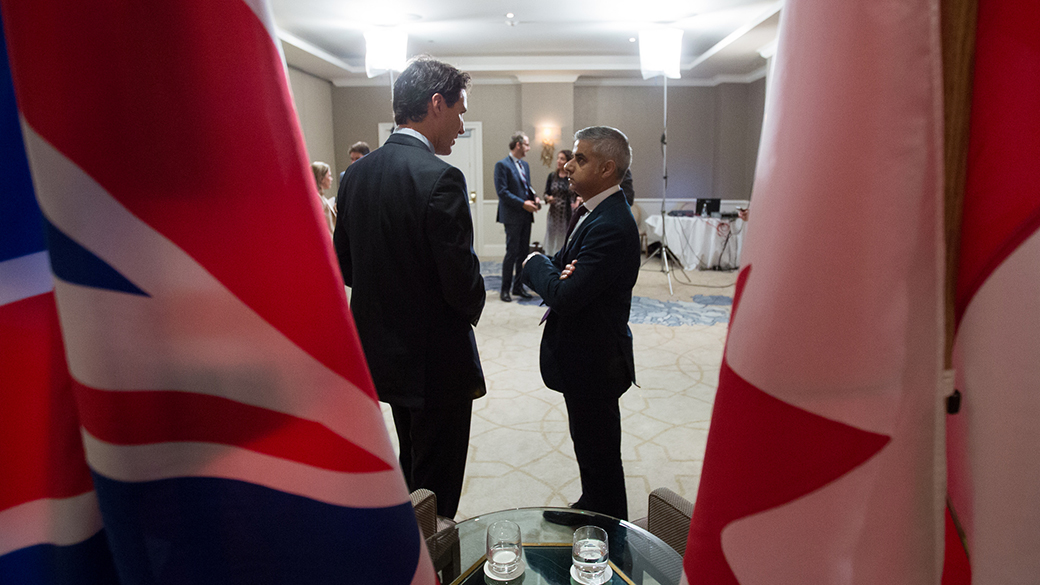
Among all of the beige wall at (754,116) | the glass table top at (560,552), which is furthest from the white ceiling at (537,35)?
the glass table top at (560,552)

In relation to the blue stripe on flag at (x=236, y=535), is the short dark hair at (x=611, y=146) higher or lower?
higher

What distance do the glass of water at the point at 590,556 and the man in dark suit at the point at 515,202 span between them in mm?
4796

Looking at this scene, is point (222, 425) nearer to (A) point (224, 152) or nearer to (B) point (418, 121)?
(A) point (224, 152)

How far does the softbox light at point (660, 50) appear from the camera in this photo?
5605mm

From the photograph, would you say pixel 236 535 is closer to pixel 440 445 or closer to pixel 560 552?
pixel 560 552

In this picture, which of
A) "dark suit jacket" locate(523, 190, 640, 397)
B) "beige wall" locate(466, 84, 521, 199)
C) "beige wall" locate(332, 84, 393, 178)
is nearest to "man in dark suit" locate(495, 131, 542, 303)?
"beige wall" locate(466, 84, 521, 199)

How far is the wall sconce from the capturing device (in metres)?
9.61

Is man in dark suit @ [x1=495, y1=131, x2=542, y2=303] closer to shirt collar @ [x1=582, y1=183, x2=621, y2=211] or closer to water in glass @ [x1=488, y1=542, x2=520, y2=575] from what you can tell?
shirt collar @ [x1=582, y1=183, x2=621, y2=211]

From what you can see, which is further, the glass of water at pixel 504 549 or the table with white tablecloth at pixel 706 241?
the table with white tablecloth at pixel 706 241

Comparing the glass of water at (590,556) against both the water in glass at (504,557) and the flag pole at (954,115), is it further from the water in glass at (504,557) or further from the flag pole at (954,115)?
the flag pole at (954,115)

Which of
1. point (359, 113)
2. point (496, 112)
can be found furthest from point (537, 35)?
point (359, 113)

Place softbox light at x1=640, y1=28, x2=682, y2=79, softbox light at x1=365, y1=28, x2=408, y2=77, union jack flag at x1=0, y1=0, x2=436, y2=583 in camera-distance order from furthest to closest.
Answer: softbox light at x1=640, y1=28, x2=682, y2=79
softbox light at x1=365, y1=28, x2=408, y2=77
union jack flag at x1=0, y1=0, x2=436, y2=583

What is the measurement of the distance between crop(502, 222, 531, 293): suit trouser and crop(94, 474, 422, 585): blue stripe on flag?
5.76 m

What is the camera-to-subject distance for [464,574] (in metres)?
1.38
